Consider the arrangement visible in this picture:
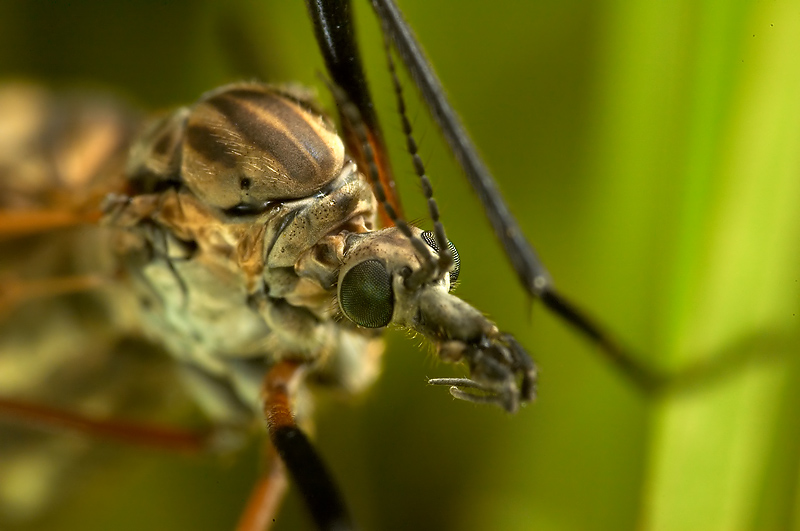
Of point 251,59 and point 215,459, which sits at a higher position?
point 251,59

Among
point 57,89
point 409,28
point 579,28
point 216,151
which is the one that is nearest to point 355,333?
point 216,151

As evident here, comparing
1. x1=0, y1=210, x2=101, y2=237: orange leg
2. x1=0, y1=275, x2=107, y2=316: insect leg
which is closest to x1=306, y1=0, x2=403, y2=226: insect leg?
x1=0, y1=210, x2=101, y2=237: orange leg

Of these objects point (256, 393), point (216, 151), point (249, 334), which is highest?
point (216, 151)

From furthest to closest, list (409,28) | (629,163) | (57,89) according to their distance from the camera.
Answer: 1. (57,89)
2. (629,163)
3. (409,28)

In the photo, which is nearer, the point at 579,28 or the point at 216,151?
the point at 216,151

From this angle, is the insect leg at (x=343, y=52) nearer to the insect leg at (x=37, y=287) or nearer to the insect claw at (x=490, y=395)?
the insect claw at (x=490, y=395)

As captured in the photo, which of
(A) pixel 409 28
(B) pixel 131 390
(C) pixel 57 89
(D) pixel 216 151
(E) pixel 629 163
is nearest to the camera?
(A) pixel 409 28

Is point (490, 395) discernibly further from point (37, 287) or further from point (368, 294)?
point (37, 287)

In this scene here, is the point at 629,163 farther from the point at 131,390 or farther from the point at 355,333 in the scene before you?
the point at 131,390
